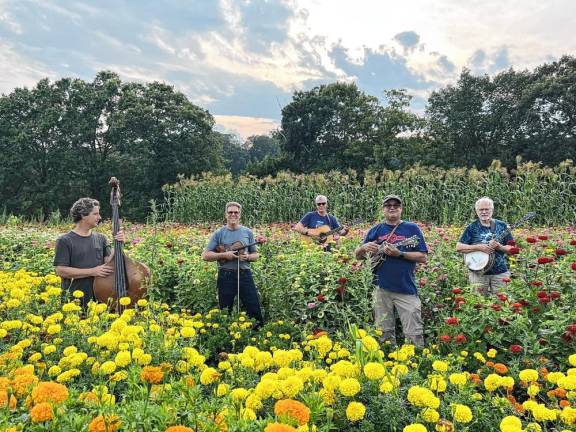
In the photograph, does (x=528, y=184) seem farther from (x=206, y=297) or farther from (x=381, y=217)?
(x=206, y=297)

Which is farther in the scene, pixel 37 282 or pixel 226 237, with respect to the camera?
pixel 226 237

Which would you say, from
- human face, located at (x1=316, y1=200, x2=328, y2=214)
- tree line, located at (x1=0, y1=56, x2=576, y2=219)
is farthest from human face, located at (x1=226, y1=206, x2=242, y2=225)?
tree line, located at (x1=0, y1=56, x2=576, y2=219)

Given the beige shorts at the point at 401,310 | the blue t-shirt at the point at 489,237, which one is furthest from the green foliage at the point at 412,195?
the beige shorts at the point at 401,310

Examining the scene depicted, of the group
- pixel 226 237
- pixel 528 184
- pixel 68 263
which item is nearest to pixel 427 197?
pixel 528 184

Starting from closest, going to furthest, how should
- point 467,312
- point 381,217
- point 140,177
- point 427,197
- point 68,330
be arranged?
1. point 68,330
2. point 467,312
3. point 381,217
4. point 427,197
5. point 140,177

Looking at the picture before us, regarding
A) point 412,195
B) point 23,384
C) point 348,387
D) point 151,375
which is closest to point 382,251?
point 348,387

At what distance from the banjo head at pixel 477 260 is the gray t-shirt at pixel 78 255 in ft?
12.0

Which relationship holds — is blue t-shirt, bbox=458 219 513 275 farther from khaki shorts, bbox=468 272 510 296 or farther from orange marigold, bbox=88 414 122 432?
orange marigold, bbox=88 414 122 432

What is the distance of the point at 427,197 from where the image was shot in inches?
528

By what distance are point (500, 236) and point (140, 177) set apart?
28.6 metres

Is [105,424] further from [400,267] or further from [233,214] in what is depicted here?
[233,214]

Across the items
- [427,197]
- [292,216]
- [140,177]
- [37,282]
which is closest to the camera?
[37,282]

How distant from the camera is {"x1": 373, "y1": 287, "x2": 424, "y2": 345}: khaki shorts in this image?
14.6 feet

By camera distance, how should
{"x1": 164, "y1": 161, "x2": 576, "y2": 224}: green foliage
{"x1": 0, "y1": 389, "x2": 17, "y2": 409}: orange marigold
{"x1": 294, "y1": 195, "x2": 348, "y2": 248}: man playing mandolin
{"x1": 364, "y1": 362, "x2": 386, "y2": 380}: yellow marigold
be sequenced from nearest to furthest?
{"x1": 0, "y1": 389, "x2": 17, "y2": 409}: orange marigold → {"x1": 364, "y1": 362, "x2": 386, "y2": 380}: yellow marigold → {"x1": 294, "y1": 195, "x2": 348, "y2": 248}: man playing mandolin → {"x1": 164, "y1": 161, "x2": 576, "y2": 224}: green foliage
